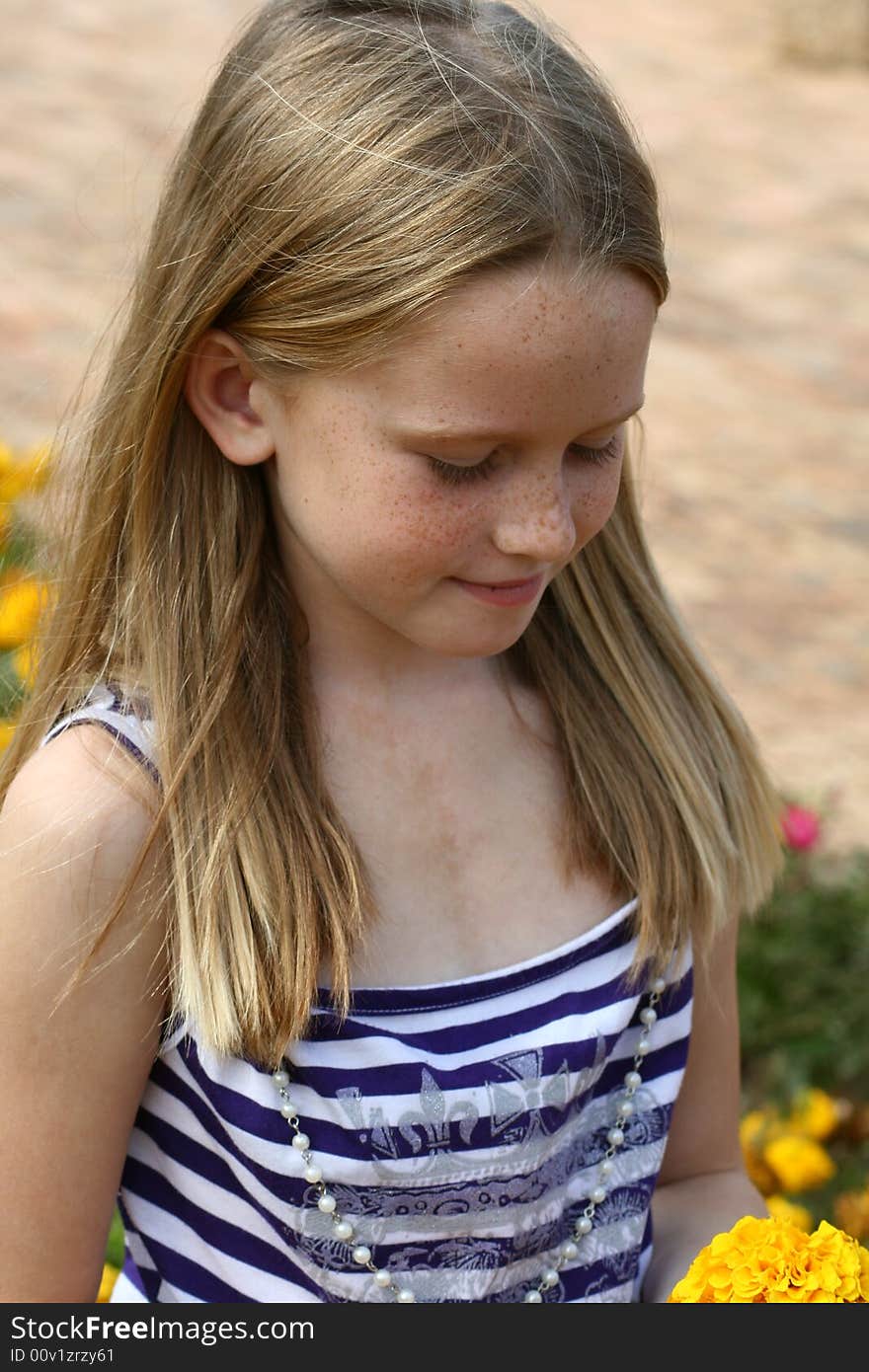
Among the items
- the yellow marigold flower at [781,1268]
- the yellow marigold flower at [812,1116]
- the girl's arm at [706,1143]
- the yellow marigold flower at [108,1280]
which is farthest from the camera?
the yellow marigold flower at [812,1116]

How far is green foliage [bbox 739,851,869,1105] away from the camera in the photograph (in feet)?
9.19

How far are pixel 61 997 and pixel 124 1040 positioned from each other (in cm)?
7

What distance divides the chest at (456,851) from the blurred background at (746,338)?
521mm

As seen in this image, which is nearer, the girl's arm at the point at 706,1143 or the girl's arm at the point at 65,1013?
the girl's arm at the point at 65,1013

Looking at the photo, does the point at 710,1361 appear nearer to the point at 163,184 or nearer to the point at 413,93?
the point at 413,93

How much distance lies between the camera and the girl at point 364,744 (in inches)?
47.8

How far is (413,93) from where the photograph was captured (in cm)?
122

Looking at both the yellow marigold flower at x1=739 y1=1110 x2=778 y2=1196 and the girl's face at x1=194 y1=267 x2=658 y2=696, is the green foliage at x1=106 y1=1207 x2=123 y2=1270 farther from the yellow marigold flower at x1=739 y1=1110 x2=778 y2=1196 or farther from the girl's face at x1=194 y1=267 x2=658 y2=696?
the girl's face at x1=194 y1=267 x2=658 y2=696

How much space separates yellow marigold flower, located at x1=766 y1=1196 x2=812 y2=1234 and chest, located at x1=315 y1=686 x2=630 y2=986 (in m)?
0.91

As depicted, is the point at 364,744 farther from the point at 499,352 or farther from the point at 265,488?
the point at 499,352

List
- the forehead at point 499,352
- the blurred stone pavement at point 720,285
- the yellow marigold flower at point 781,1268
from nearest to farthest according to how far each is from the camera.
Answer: the yellow marigold flower at point 781,1268
the forehead at point 499,352
the blurred stone pavement at point 720,285

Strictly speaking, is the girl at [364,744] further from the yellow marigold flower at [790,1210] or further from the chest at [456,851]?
the yellow marigold flower at [790,1210]

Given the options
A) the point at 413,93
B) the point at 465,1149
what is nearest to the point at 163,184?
the point at 413,93

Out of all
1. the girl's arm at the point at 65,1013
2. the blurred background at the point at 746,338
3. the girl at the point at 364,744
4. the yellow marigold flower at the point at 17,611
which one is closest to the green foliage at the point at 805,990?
the blurred background at the point at 746,338
